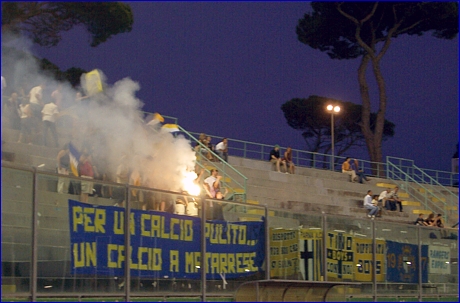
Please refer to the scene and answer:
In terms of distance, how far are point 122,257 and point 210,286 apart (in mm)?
1956

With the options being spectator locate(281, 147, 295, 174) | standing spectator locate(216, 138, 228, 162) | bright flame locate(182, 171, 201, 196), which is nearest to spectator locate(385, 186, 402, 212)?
spectator locate(281, 147, 295, 174)

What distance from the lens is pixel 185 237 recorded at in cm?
1298

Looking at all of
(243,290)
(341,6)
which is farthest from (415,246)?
(341,6)

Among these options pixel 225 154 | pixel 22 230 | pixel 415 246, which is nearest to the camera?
pixel 22 230

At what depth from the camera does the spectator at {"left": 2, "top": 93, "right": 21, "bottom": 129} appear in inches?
693

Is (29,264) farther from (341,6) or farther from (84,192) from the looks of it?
(341,6)

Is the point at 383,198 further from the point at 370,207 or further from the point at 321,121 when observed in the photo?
the point at 321,121

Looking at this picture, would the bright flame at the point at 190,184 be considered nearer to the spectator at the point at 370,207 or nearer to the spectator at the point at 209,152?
the spectator at the point at 209,152

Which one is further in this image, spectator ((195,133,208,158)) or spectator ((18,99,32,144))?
spectator ((195,133,208,158))

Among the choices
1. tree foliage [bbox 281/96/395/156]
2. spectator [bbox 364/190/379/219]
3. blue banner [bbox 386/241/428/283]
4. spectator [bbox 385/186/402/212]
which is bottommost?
blue banner [bbox 386/241/428/283]

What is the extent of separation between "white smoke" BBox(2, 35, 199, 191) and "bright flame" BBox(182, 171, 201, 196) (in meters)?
0.08

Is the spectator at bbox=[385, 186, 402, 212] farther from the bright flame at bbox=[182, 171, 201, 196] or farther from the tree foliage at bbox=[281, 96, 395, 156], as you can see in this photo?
the tree foliage at bbox=[281, 96, 395, 156]

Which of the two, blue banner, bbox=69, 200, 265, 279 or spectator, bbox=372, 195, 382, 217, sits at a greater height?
spectator, bbox=372, 195, 382, 217

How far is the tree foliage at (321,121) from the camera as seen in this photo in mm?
65375
